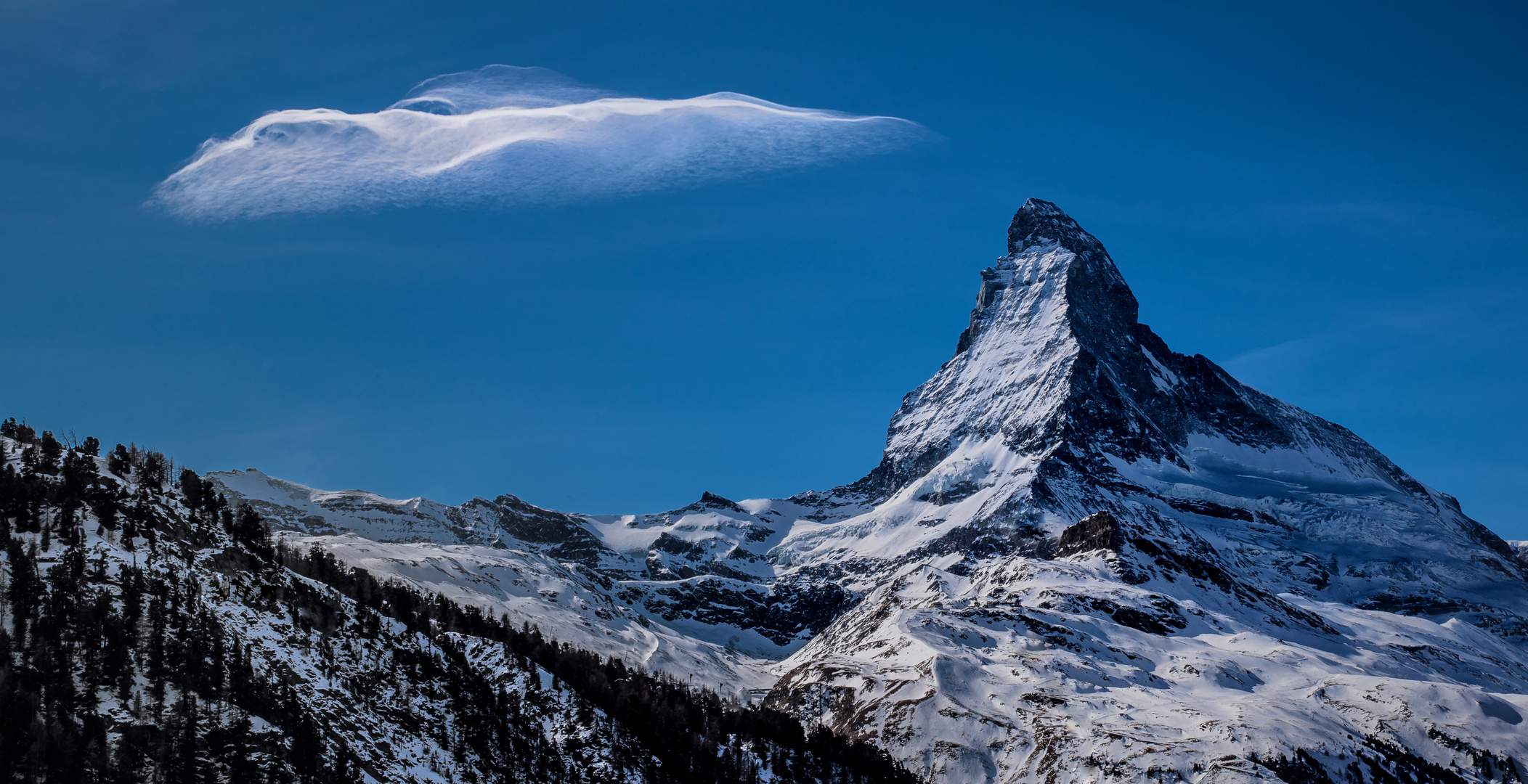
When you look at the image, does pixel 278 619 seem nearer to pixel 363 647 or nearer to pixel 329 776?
pixel 363 647

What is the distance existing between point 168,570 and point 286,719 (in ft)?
92.9

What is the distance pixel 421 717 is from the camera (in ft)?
538

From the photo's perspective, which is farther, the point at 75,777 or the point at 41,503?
the point at 41,503

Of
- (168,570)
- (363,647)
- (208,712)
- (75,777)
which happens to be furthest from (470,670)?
(75,777)

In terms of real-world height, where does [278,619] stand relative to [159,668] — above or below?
above

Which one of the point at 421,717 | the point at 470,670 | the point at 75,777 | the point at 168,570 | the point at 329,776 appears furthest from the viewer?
the point at 470,670

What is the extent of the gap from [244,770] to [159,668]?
14.4 metres

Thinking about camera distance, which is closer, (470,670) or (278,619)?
(278,619)

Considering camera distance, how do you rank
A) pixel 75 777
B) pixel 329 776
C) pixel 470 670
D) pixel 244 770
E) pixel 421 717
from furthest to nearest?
pixel 470 670 < pixel 421 717 < pixel 329 776 < pixel 244 770 < pixel 75 777

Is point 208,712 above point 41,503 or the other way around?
the other way around

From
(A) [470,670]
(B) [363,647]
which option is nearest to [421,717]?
(B) [363,647]

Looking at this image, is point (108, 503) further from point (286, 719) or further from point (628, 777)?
point (628, 777)

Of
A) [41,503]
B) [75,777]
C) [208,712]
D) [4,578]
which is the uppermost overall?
[41,503]

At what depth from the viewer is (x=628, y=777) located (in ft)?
592
